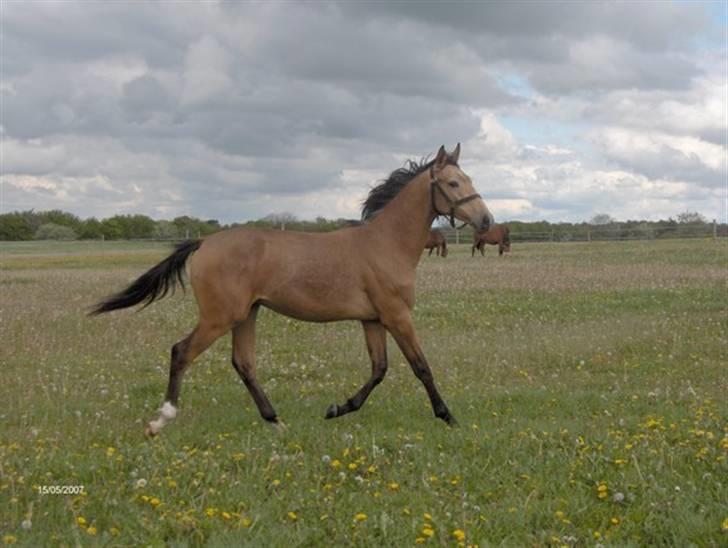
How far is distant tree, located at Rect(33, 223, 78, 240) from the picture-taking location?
81.8 metres

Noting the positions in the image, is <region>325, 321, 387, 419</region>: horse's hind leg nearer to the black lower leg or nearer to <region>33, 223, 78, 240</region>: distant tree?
the black lower leg

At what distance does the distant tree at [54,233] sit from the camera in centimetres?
8181

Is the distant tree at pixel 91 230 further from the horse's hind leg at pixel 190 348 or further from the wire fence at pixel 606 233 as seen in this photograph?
the horse's hind leg at pixel 190 348

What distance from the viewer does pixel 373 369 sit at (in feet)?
27.9

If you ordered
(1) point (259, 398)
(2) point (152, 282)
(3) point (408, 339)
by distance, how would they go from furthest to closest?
1. (2) point (152, 282)
2. (3) point (408, 339)
3. (1) point (259, 398)

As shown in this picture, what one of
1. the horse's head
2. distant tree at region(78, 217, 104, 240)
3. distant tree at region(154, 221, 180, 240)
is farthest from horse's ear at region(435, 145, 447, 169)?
distant tree at region(78, 217, 104, 240)

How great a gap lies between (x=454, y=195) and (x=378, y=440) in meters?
2.88

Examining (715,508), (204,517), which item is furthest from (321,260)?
(715,508)

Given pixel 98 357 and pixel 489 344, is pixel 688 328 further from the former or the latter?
pixel 98 357

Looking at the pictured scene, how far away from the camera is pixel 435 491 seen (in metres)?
5.73

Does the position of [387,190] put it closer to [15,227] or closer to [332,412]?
[332,412]

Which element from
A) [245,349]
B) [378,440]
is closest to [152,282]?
[245,349]

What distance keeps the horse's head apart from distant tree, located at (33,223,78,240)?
260 feet

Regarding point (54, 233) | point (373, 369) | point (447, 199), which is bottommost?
point (373, 369)
